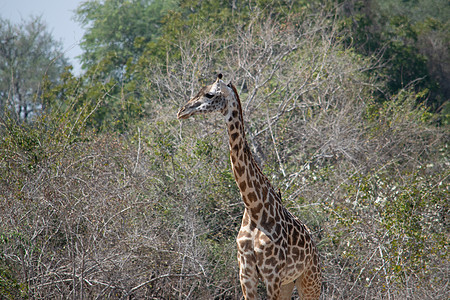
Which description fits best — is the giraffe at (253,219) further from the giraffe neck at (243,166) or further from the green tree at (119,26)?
the green tree at (119,26)

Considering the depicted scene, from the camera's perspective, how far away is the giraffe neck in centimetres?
553

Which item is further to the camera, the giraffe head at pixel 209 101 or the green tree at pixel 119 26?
the green tree at pixel 119 26

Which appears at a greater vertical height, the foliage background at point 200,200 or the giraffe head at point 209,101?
the giraffe head at point 209,101

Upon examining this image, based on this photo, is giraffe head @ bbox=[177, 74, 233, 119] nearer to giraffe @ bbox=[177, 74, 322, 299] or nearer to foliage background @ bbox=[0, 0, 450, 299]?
giraffe @ bbox=[177, 74, 322, 299]

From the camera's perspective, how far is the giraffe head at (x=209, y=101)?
5.31m

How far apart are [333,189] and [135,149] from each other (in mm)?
3261

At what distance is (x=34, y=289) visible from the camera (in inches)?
249

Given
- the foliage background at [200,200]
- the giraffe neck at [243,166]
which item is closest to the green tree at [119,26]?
the foliage background at [200,200]

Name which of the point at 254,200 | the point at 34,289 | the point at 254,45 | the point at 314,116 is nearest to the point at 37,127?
the point at 34,289


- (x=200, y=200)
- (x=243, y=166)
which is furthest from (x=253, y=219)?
(x=200, y=200)

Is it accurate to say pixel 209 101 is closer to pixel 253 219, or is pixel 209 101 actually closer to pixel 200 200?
pixel 253 219

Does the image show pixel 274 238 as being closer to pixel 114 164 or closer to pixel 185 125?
pixel 114 164

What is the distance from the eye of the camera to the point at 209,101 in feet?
17.6

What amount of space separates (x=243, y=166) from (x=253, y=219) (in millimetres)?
511
